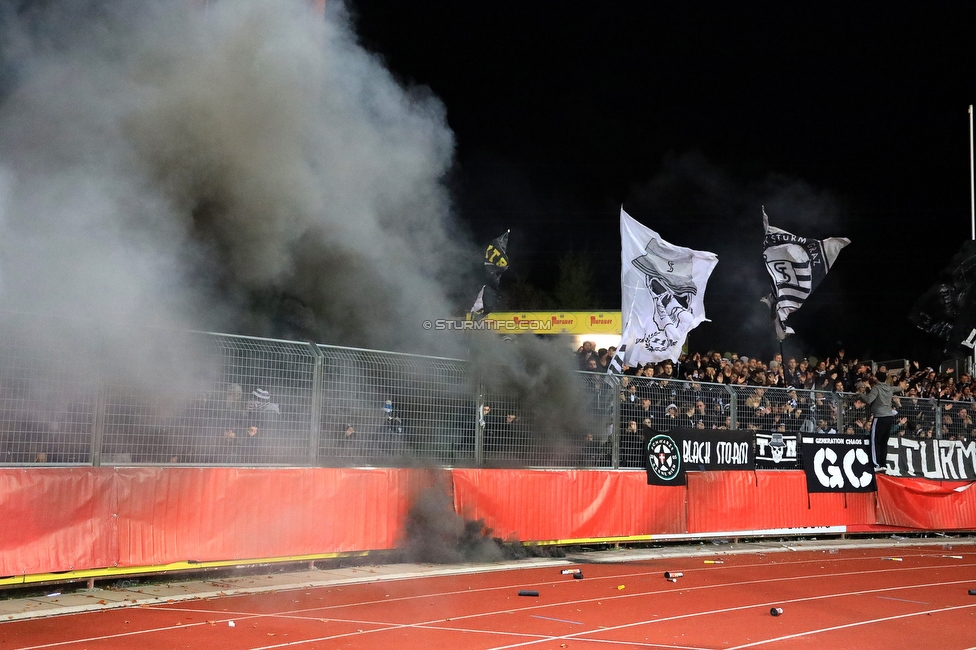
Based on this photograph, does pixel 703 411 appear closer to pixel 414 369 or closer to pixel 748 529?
pixel 748 529

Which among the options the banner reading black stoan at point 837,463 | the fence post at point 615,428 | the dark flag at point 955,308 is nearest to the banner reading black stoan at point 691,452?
the fence post at point 615,428

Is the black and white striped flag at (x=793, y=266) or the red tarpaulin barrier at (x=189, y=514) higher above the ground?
the black and white striped flag at (x=793, y=266)

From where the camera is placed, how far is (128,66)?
32.5ft

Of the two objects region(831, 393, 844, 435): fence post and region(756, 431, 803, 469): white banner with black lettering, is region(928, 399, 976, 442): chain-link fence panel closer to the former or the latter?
region(831, 393, 844, 435): fence post

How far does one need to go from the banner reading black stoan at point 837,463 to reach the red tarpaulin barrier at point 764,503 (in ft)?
0.48

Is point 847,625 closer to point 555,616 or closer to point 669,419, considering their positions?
point 555,616

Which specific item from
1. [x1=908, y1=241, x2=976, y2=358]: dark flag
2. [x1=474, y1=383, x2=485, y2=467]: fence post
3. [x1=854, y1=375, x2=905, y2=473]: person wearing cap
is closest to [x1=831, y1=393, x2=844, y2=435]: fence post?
[x1=854, y1=375, x2=905, y2=473]: person wearing cap

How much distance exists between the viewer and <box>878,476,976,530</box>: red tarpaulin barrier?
16344 mm

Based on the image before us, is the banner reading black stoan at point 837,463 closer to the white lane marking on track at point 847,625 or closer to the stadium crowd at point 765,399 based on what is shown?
the stadium crowd at point 765,399

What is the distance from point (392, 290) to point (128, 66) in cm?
469

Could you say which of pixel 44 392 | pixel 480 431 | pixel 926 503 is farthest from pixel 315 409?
pixel 926 503

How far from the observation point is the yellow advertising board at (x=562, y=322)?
107 feet

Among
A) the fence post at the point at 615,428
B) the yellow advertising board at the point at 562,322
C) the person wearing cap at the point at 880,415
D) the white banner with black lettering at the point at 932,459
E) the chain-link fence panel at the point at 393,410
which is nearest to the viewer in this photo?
the chain-link fence panel at the point at 393,410

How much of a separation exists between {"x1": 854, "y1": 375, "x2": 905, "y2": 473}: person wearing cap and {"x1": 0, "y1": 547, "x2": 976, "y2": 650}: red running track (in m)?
4.97
